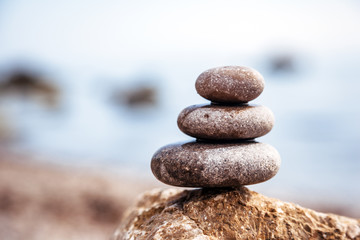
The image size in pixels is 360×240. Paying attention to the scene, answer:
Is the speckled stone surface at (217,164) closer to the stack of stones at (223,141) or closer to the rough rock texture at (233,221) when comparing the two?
the stack of stones at (223,141)

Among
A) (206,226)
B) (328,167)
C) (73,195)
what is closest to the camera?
(206,226)

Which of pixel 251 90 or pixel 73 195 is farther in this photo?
pixel 73 195

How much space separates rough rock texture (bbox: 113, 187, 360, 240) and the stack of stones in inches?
8.8

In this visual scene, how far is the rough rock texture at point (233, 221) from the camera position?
3.09 metres

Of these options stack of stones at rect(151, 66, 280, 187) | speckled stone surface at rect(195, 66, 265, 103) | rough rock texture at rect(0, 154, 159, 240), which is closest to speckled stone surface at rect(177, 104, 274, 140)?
stack of stones at rect(151, 66, 280, 187)

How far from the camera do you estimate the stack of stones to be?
317cm

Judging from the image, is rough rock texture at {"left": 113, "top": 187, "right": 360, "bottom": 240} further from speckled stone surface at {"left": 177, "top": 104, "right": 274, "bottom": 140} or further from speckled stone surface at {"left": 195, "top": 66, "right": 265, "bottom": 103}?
speckled stone surface at {"left": 195, "top": 66, "right": 265, "bottom": 103}

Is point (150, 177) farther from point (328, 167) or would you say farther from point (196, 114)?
point (196, 114)

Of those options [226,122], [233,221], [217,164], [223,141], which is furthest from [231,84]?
[233,221]

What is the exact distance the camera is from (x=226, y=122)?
3.27 m

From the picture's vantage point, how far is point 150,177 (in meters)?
11.6

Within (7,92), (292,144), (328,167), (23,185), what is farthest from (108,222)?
(7,92)

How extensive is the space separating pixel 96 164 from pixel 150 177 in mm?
2825


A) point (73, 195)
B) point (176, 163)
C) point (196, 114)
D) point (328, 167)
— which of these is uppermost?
point (196, 114)
